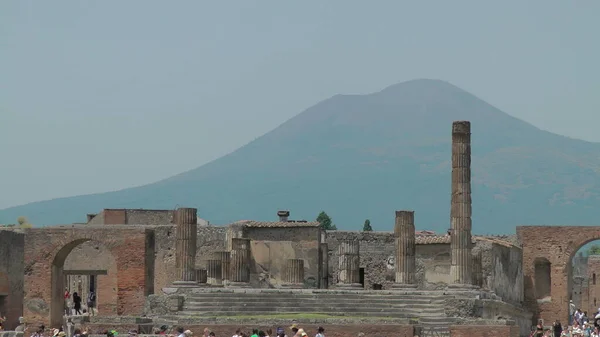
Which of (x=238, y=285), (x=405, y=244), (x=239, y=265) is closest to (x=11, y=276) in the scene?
(x=239, y=265)

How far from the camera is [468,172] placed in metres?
48.7

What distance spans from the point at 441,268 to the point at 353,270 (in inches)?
273

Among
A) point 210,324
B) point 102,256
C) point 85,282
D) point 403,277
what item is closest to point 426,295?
point 403,277

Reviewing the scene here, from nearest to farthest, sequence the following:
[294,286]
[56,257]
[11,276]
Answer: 1. [294,286]
2. [11,276]
3. [56,257]

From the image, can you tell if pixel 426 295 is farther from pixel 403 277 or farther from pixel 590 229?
pixel 590 229

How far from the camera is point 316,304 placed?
4431 centimetres

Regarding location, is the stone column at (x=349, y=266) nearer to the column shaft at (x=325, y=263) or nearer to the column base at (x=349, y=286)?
the column base at (x=349, y=286)

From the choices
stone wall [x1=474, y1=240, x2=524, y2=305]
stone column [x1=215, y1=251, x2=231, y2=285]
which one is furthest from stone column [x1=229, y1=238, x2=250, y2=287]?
stone wall [x1=474, y1=240, x2=524, y2=305]

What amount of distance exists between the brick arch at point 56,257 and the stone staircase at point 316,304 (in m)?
8.17

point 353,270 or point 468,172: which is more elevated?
point 468,172

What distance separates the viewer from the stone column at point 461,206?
48469 mm

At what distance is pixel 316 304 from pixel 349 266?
534 cm

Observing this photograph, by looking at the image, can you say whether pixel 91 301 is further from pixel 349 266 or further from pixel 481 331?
pixel 481 331

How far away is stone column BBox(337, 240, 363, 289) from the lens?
48688mm
